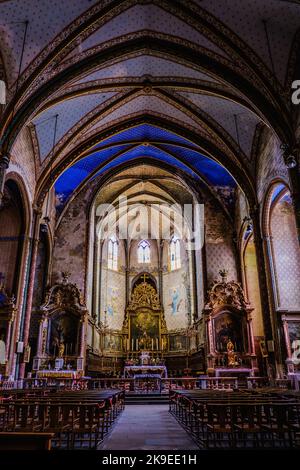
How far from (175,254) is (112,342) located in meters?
8.78

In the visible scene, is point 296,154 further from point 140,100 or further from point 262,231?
point 140,100

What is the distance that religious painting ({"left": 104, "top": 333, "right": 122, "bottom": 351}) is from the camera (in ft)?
85.3

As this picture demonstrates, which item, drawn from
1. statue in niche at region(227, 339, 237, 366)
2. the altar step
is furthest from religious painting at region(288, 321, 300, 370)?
the altar step

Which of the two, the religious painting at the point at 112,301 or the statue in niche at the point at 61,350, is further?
the religious painting at the point at 112,301

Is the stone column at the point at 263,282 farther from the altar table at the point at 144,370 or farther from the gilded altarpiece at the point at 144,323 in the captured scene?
the gilded altarpiece at the point at 144,323

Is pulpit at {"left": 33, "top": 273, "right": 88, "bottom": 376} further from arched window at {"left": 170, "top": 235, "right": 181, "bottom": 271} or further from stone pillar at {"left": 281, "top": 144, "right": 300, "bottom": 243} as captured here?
stone pillar at {"left": 281, "top": 144, "right": 300, "bottom": 243}

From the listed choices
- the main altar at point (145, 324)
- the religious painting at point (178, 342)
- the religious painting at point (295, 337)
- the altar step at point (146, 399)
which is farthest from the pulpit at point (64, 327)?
the religious painting at point (295, 337)

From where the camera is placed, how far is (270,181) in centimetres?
1509

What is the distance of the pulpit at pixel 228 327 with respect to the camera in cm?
1881

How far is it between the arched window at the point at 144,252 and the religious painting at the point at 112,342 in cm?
707

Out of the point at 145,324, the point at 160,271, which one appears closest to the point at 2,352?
the point at 145,324

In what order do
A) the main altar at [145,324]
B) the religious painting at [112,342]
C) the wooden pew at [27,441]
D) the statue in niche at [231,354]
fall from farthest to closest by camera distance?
the main altar at [145,324], the religious painting at [112,342], the statue in niche at [231,354], the wooden pew at [27,441]

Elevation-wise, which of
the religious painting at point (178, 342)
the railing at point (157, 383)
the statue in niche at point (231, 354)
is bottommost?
the railing at point (157, 383)

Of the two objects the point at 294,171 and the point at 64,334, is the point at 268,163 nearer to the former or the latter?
the point at 294,171
